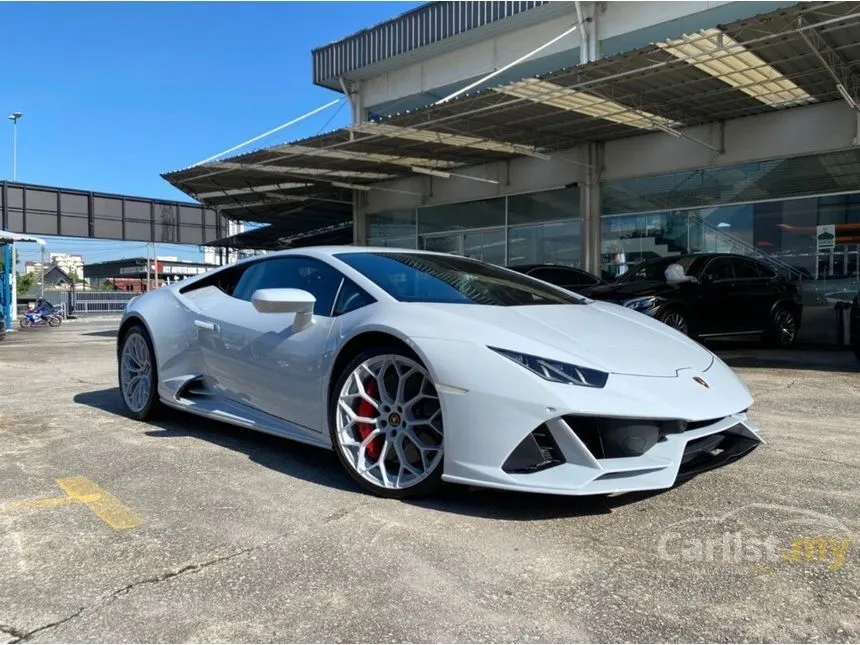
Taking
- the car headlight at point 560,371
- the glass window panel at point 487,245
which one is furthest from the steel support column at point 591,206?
→ the car headlight at point 560,371

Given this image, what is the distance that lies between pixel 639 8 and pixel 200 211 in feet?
84.4

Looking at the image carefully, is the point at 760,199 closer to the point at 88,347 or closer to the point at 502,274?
the point at 502,274

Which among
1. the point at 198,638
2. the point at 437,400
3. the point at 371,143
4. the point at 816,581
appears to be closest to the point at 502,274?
the point at 437,400

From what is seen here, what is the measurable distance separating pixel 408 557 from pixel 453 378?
0.78 m

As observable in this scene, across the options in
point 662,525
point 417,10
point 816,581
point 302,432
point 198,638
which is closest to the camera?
point 198,638

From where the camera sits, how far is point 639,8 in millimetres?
11734

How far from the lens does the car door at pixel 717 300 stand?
956 cm

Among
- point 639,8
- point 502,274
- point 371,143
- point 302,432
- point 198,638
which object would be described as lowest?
point 198,638

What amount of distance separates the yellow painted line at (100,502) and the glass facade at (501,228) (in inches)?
469

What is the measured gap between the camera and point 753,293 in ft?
33.3

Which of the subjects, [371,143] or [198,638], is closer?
[198,638]

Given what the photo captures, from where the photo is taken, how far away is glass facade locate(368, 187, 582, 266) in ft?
47.5

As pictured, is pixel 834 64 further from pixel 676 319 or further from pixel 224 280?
pixel 224 280

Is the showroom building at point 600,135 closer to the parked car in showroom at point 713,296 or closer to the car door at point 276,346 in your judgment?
the parked car in showroom at point 713,296
